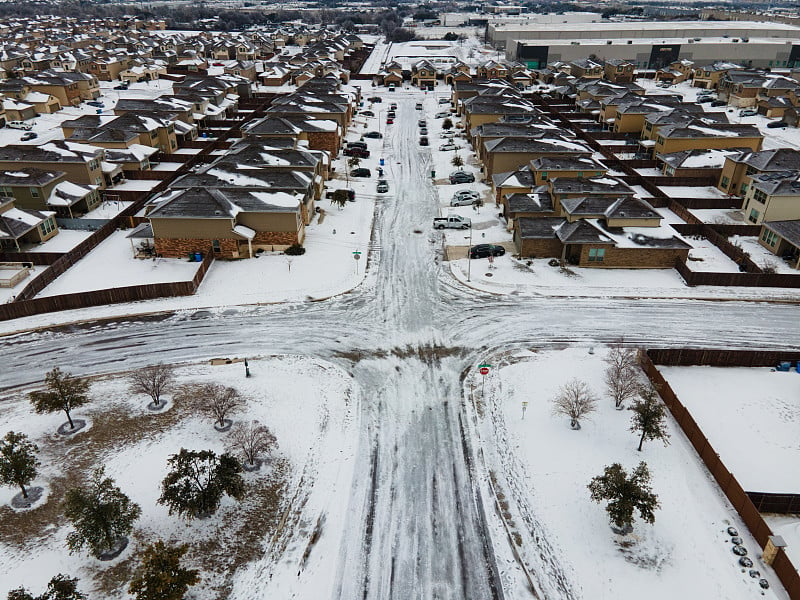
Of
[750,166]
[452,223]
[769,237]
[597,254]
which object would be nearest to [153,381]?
[452,223]

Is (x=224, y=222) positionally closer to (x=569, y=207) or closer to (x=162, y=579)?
(x=569, y=207)

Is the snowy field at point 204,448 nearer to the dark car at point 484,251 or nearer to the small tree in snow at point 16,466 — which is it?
the small tree in snow at point 16,466

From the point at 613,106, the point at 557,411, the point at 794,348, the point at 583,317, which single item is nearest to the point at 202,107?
the point at 613,106

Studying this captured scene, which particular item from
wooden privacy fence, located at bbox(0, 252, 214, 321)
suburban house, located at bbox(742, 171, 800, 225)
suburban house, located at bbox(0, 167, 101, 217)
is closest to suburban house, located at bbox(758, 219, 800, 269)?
suburban house, located at bbox(742, 171, 800, 225)

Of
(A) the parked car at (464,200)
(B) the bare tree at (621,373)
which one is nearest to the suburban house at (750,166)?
(A) the parked car at (464,200)

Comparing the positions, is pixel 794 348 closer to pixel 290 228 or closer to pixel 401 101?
pixel 290 228

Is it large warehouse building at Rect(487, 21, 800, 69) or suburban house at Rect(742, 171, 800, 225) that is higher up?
large warehouse building at Rect(487, 21, 800, 69)

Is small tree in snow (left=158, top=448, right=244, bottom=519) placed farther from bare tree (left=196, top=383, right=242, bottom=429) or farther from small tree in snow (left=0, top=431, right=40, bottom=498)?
small tree in snow (left=0, top=431, right=40, bottom=498)
